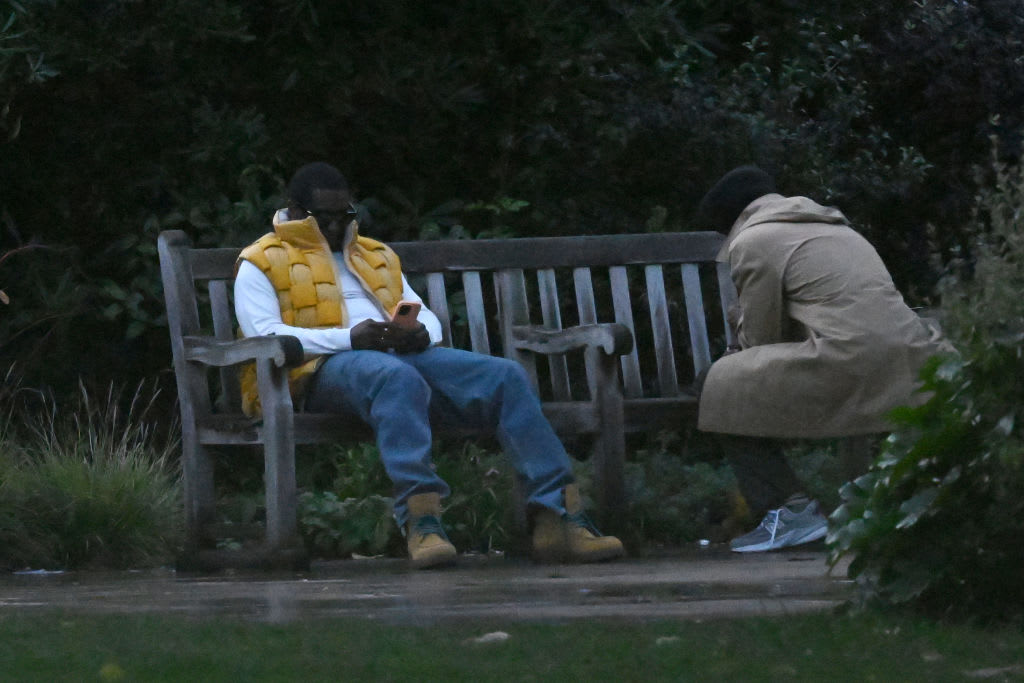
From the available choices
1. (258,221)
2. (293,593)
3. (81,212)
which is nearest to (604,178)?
(258,221)

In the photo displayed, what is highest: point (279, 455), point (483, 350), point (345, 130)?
point (345, 130)

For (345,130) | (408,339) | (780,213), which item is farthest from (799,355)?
(345,130)

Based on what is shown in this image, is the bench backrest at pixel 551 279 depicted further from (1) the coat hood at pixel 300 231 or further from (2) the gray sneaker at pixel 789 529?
(2) the gray sneaker at pixel 789 529

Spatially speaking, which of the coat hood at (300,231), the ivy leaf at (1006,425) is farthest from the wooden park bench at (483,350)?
the ivy leaf at (1006,425)

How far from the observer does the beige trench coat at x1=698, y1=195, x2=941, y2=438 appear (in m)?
6.70

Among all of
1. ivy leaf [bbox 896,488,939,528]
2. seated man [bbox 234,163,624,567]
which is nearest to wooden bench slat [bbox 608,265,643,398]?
seated man [bbox 234,163,624,567]

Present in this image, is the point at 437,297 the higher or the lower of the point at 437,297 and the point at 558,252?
the lower

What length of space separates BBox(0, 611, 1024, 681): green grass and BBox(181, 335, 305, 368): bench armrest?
1728 mm

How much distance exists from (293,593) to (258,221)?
3.54 meters

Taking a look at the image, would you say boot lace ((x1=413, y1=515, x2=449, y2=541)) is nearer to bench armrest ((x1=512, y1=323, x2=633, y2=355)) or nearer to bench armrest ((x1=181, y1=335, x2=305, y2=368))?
bench armrest ((x1=181, y1=335, x2=305, y2=368))

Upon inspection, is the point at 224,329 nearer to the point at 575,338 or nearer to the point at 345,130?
the point at 575,338

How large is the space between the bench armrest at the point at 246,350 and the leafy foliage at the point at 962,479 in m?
2.30

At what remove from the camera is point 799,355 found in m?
6.71

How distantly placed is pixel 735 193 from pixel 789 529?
4.13 ft
